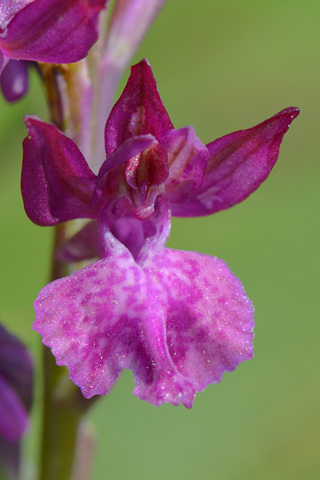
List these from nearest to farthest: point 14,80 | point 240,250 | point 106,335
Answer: point 106,335 < point 14,80 < point 240,250

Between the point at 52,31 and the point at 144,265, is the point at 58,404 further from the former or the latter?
the point at 52,31

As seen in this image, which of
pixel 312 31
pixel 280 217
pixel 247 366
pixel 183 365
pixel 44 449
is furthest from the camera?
pixel 312 31

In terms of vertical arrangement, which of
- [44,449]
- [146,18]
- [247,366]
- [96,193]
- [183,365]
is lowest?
[247,366]

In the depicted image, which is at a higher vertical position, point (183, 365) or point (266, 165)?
point (266, 165)

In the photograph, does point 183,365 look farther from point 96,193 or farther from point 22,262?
point 22,262

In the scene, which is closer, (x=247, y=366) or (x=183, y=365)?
(x=183, y=365)

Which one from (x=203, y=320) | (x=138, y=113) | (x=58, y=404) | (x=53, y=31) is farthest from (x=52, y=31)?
(x=58, y=404)

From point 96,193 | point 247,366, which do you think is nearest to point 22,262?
point 247,366
